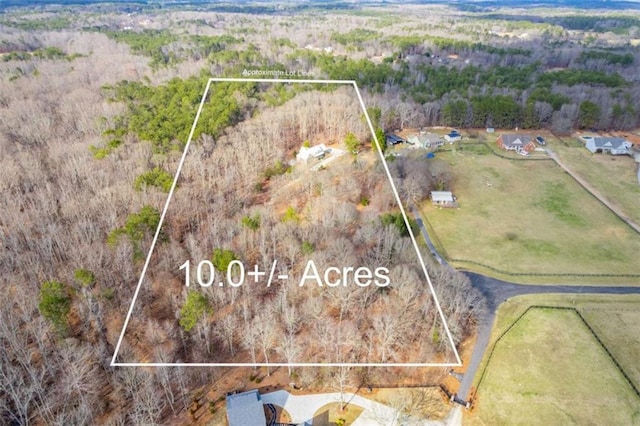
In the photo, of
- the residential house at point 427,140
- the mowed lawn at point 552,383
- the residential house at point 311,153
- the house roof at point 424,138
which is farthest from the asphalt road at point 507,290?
the house roof at point 424,138

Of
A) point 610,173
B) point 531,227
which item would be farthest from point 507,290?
point 610,173

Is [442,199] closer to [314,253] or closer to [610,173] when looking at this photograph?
[314,253]

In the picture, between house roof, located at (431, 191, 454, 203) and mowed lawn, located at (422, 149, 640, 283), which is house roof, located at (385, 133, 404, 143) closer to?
mowed lawn, located at (422, 149, 640, 283)

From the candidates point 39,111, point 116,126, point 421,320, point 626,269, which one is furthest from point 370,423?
point 39,111

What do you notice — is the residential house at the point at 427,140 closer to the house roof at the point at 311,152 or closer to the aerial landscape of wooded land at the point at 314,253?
the aerial landscape of wooded land at the point at 314,253

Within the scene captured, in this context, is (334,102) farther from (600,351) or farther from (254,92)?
(600,351)
